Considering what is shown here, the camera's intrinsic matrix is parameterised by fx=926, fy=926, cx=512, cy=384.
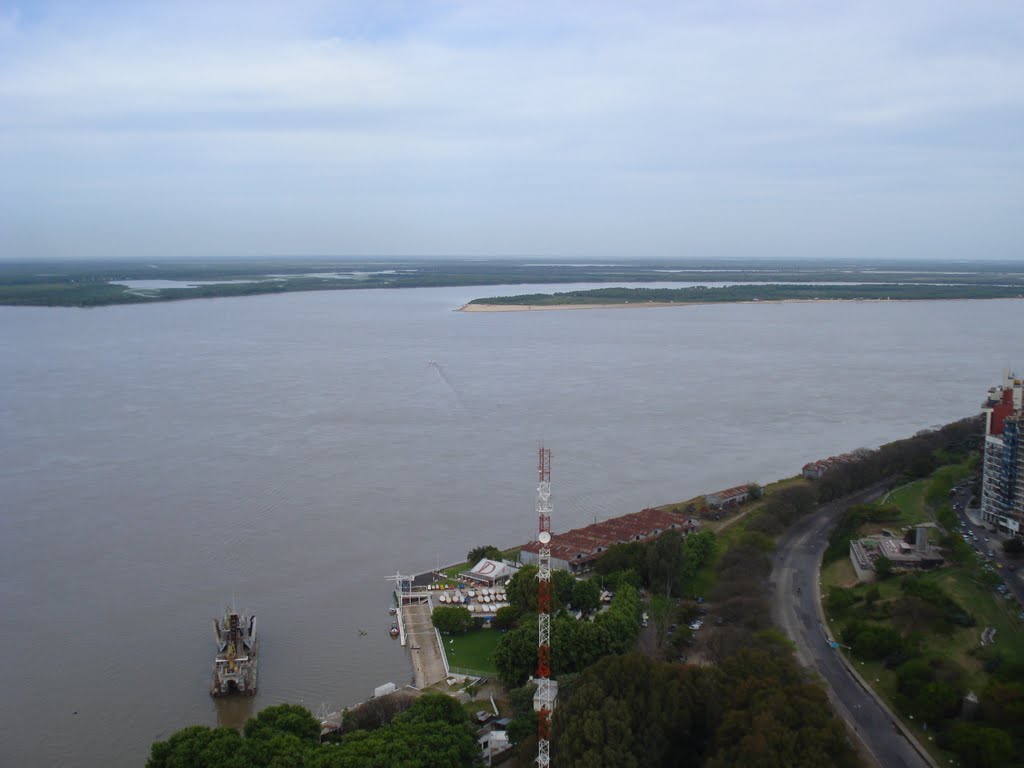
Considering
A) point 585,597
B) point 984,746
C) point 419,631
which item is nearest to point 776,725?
point 984,746

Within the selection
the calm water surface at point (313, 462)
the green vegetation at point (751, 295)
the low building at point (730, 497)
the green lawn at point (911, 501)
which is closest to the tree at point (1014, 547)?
the green lawn at point (911, 501)

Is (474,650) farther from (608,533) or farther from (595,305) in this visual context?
(595,305)

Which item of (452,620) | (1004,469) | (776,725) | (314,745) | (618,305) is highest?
(618,305)

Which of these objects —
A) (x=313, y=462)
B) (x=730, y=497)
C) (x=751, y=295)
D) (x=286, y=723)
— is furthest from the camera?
(x=751, y=295)

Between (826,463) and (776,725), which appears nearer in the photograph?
Result: (776,725)

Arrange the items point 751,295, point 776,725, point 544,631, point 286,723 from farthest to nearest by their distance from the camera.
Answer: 1. point 751,295
2. point 544,631
3. point 286,723
4. point 776,725

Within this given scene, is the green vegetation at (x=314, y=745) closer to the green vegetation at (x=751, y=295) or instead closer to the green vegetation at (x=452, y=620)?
the green vegetation at (x=452, y=620)
